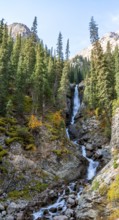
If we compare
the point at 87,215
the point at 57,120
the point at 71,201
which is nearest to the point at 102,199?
the point at 87,215

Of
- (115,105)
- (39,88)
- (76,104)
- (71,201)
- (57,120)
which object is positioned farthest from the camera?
(76,104)

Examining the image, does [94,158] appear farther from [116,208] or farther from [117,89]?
[116,208]

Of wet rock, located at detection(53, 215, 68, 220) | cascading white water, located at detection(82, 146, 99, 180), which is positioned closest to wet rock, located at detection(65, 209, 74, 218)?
wet rock, located at detection(53, 215, 68, 220)

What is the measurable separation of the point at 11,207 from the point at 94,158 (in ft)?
71.6

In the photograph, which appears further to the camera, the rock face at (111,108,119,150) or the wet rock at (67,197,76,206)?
the rock face at (111,108,119,150)

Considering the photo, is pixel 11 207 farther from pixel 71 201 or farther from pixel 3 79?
pixel 3 79

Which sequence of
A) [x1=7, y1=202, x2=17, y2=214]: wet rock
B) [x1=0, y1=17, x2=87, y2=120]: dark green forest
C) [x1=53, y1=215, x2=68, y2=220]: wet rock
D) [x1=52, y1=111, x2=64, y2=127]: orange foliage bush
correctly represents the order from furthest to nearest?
1. [x1=52, y1=111, x2=64, y2=127]: orange foliage bush
2. [x1=0, y1=17, x2=87, y2=120]: dark green forest
3. [x1=7, y1=202, x2=17, y2=214]: wet rock
4. [x1=53, y1=215, x2=68, y2=220]: wet rock

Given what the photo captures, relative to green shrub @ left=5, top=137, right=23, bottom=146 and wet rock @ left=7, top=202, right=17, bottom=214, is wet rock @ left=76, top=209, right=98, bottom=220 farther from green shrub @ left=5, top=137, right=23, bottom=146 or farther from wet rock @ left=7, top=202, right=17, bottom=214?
green shrub @ left=5, top=137, right=23, bottom=146

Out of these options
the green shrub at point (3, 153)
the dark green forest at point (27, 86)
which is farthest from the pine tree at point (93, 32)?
the green shrub at point (3, 153)

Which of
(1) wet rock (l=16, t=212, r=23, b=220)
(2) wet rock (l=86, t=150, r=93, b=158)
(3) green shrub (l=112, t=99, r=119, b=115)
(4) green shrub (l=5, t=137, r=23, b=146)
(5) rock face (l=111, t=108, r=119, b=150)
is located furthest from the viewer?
(2) wet rock (l=86, t=150, r=93, b=158)

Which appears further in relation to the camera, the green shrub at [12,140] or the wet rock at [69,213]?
the green shrub at [12,140]

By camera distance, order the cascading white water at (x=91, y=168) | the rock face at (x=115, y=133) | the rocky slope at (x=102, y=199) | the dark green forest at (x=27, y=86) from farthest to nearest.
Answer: the dark green forest at (x=27, y=86), the cascading white water at (x=91, y=168), the rock face at (x=115, y=133), the rocky slope at (x=102, y=199)

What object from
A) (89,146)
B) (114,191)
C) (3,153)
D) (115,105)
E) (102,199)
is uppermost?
(115,105)

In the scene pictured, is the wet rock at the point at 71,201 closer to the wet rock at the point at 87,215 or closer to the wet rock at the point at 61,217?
the wet rock at the point at 61,217
